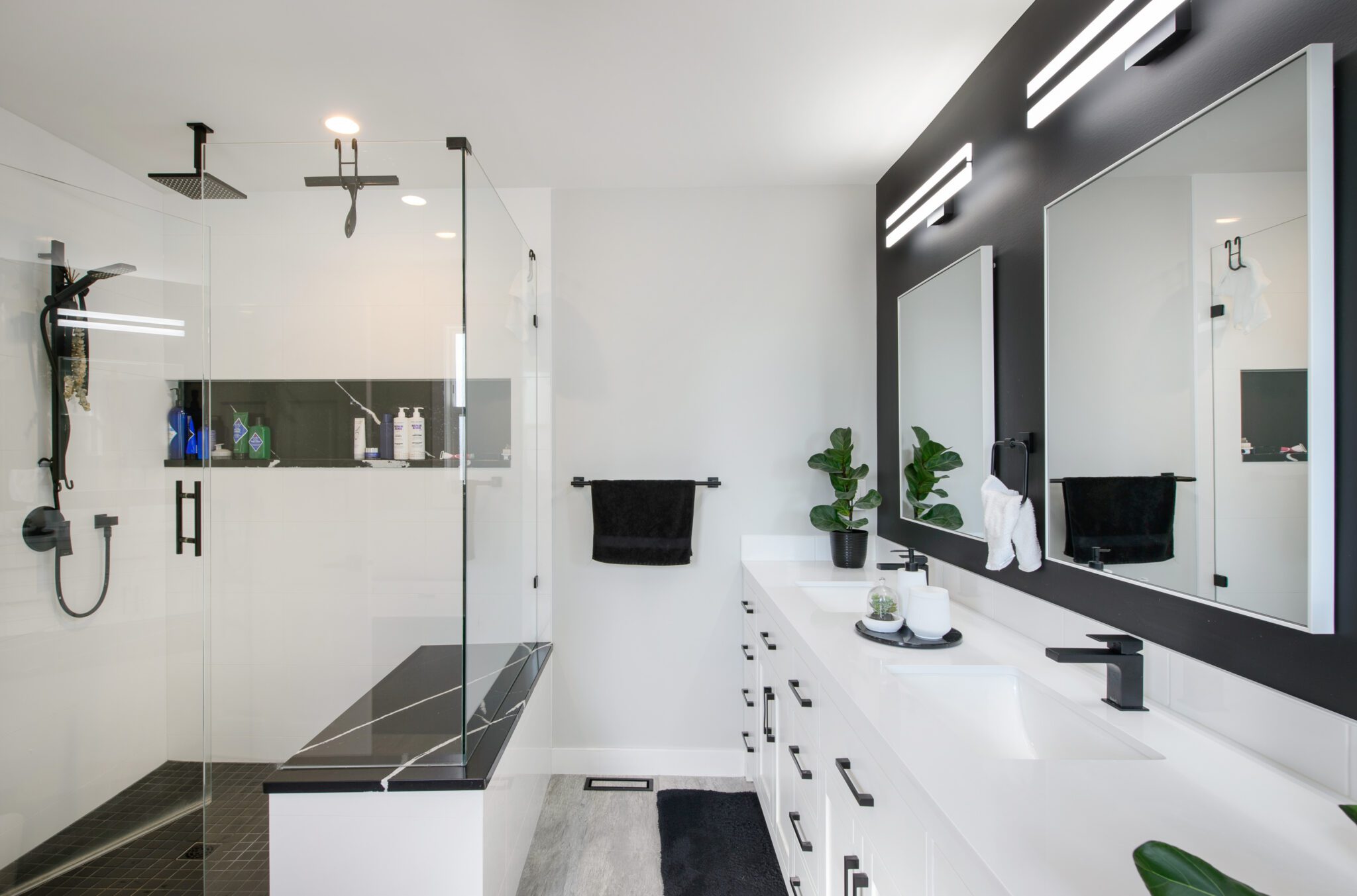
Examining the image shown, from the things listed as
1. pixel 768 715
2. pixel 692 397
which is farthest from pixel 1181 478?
pixel 692 397

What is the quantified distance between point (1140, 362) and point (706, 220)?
1.78 meters

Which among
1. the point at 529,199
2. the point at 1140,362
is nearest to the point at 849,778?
Result: the point at 1140,362

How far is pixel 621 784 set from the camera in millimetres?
2408

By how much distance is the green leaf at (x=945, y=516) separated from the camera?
70.2 inches

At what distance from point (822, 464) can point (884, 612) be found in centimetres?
89

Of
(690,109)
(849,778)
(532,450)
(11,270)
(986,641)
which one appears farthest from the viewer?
(532,450)

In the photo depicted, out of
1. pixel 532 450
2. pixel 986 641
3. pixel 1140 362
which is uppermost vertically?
pixel 1140 362

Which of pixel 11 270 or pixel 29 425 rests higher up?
pixel 11 270

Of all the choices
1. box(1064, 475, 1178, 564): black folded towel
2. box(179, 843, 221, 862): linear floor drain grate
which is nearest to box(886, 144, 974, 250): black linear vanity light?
box(1064, 475, 1178, 564): black folded towel

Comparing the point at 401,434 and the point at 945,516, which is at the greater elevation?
the point at 401,434

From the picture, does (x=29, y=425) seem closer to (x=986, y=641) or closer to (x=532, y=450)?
(x=532, y=450)

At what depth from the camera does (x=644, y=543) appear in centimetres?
240

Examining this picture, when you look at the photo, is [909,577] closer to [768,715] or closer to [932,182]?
[768,715]

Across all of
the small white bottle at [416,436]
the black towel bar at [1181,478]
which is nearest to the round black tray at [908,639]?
the black towel bar at [1181,478]
